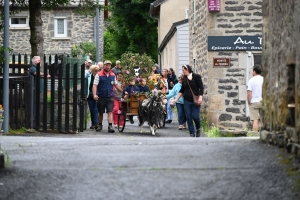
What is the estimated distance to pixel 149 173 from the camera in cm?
851

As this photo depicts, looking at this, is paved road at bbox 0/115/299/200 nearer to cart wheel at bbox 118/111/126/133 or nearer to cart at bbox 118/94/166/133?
cart at bbox 118/94/166/133

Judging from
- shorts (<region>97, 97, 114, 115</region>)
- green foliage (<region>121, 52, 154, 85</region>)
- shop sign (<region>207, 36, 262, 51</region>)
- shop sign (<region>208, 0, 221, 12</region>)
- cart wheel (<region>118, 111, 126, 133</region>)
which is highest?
shop sign (<region>208, 0, 221, 12</region>)

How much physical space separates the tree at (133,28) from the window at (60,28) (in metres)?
8.96

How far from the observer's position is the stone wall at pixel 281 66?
9.34m

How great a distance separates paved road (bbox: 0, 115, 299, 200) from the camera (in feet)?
25.3

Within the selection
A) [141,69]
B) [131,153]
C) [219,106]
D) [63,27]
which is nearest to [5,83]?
[219,106]

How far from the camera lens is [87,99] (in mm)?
21750

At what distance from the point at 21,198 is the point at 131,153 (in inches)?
102

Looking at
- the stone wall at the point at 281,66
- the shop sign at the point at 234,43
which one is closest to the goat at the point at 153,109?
the shop sign at the point at 234,43

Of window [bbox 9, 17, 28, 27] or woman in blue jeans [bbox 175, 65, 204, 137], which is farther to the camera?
window [bbox 9, 17, 28, 27]

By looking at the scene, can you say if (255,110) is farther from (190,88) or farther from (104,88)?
(104,88)

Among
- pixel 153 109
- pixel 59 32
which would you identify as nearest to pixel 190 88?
pixel 153 109

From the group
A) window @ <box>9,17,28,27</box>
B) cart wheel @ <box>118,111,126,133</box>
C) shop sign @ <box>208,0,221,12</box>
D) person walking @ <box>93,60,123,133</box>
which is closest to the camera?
person walking @ <box>93,60,123,133</box>

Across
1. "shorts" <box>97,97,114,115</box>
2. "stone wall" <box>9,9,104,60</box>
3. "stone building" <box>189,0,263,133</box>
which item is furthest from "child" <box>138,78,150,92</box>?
"stone wall" <box>9,9,104,60</box>
